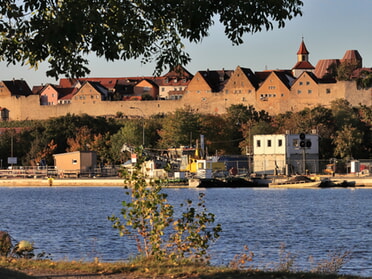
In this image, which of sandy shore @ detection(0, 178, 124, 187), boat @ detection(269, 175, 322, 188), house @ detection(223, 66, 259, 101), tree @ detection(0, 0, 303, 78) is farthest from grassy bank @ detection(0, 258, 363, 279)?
house @ detection(223, 66, 259, 101)

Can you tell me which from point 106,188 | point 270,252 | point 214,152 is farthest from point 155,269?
point 214,152

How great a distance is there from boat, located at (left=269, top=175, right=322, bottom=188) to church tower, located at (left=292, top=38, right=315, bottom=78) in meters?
70.5

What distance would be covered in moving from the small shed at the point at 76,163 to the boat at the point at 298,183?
23.5 m

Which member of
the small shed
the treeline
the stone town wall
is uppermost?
the stone town wall

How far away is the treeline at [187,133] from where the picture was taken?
93681 millimetres

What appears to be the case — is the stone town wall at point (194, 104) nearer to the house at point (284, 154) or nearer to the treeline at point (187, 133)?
the treeline at point (187, 133)

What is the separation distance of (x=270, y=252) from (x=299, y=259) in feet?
9.36

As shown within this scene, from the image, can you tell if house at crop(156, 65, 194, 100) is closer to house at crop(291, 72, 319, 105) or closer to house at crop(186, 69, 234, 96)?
house at crop(186, 69, 234, 96)

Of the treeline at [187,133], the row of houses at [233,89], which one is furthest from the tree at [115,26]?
the row of houses at [233,89]

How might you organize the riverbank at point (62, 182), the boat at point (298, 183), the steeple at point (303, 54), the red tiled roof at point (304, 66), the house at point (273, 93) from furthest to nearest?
the steeple at point (303, 54), the red tiled roof at point (304, 66), the house at point (273, 93), the riverbank at point (62, 182), the boat at point (298, 183)

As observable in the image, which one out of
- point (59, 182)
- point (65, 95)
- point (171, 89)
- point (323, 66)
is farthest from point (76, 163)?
point (323, 66)

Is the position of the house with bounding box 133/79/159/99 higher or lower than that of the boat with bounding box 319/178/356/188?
higher

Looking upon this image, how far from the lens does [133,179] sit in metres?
18.3

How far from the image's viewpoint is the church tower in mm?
142125
